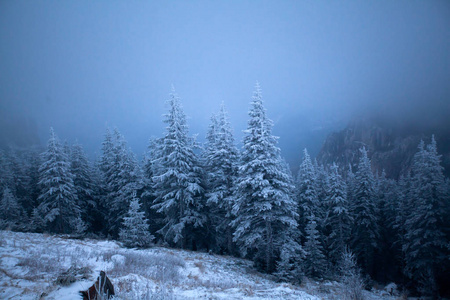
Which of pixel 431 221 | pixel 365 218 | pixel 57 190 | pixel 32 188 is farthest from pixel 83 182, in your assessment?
pixel 431 221

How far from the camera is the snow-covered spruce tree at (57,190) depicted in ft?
73.5

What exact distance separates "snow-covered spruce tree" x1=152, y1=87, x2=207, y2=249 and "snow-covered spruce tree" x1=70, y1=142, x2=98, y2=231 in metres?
14.5

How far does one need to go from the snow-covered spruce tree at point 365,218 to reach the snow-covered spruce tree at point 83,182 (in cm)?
3374

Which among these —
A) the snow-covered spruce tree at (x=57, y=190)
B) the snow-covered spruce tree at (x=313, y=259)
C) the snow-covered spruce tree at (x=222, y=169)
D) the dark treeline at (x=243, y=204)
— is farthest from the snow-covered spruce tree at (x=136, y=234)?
the snow-covered spruce tree at (x=313, y=259)

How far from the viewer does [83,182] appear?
28.4 meters

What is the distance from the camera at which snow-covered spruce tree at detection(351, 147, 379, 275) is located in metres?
24.9

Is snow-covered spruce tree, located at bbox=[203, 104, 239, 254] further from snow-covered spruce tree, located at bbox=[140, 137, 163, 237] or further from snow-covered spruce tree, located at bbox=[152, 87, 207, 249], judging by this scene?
snow-covered spruce tree, located at bbox=[140, 137, 163, 237]

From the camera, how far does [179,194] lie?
18.4 m

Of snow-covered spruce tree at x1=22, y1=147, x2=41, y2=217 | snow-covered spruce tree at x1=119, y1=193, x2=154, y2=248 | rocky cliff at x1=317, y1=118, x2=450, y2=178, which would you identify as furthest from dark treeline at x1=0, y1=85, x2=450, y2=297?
rocky cliff at x1=317, y1=118, x2=450, y2=178

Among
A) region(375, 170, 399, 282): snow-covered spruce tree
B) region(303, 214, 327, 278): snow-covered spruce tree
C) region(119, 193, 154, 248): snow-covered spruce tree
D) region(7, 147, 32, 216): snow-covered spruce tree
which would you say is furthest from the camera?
region(7, 147, 32, 216): snow-covered spruce tree

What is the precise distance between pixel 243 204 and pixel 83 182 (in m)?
24.3

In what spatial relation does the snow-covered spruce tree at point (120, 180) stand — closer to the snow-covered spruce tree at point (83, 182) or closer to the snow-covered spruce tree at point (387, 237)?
the snow-covered spruce tree at point (83, 182)

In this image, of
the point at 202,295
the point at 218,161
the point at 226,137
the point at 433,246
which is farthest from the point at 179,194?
the point at 433,246

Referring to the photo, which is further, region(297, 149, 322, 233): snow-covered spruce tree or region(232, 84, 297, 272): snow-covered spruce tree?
region(297, 149, 322, 233): snow-covered spruce tree
